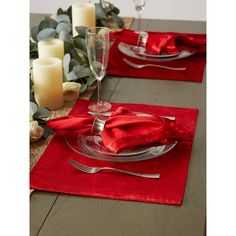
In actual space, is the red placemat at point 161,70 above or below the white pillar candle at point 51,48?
below

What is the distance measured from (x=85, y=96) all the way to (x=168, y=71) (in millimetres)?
390

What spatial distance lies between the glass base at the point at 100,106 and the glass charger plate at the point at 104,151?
238mm

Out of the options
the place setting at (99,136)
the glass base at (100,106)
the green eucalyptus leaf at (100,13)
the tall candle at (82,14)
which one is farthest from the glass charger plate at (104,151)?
the green eucalyptus leaf at (100,13)

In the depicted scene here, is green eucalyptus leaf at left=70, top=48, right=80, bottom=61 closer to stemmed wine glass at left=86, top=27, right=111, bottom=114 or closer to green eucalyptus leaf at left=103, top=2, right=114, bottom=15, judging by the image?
stemmed wine glass at left=86, top=27, right=111, bottom=114

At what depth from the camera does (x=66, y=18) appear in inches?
88.0

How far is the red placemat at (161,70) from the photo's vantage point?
6.15 ft

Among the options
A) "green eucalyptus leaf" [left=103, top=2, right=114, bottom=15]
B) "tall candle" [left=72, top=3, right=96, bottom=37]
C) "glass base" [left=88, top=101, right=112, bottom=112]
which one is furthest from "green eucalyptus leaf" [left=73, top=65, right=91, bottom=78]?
"green eucalyptus leaf" [left=103, top=2, right=114, bottom=15]

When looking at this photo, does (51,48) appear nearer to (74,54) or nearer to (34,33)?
(74,54)

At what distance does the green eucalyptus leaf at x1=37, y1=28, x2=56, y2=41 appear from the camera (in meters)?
1.92

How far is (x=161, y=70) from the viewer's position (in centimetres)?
195

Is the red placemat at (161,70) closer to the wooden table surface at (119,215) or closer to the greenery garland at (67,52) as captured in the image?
the greenery garland at (67,52)

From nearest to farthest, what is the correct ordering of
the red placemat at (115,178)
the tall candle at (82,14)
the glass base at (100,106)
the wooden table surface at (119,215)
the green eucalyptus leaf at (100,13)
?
the wooden table surface at (119,215) < the red placemat at (115,178) < the glass base at (100,106) < the tall candle at (82,14) < the green eucalyptus leaf at (100,13)

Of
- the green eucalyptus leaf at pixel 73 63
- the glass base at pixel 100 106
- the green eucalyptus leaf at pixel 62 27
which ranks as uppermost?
the green eucalyptus leaf at pixel 62 27
